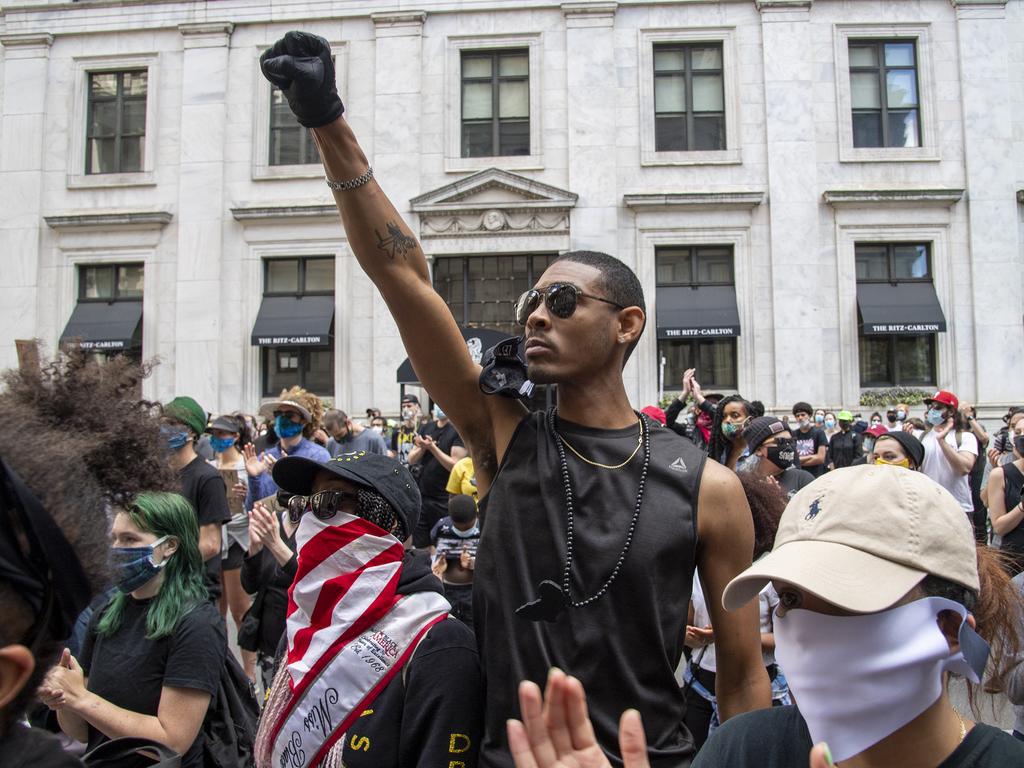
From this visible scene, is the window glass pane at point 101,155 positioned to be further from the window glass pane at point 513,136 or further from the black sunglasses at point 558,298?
the black sunglasses at point 558,298

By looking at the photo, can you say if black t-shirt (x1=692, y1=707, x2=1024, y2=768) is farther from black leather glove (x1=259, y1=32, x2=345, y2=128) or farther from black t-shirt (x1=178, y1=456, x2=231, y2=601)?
black t-shirt (x1=178, y1=456, x2=231, y2=601)

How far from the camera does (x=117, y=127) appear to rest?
72.3 ft

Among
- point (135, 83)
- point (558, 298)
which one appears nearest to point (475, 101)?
point (135, 83)

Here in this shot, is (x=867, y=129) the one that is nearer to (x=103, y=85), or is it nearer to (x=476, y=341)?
(x=476, y=341)

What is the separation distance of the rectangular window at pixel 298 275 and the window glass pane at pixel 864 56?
44.4 ft

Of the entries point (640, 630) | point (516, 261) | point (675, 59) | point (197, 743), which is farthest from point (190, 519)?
point (675, 59)

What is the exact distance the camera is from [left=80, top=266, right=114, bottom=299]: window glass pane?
21922mm

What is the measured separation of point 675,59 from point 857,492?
69.7ft

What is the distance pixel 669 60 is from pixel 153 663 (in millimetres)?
20717

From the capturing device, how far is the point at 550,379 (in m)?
2.45

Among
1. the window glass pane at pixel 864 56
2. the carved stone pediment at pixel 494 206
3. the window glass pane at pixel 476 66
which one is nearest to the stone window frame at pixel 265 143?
the window glass pane at pixel 476 66

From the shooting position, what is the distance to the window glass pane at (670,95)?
21078mm

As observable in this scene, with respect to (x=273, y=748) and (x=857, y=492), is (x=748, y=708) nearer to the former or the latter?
(x=857, y=492)

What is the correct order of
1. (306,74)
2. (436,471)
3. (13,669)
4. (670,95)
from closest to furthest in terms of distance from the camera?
(13,669), (306,74), (436,471), (670,95)
